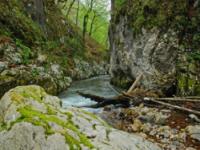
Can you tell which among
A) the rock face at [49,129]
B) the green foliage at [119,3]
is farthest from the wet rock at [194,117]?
the green foliage at [119,3]

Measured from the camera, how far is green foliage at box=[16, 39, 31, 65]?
12.3 metres

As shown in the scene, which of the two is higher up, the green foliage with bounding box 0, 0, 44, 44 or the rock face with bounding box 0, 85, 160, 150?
the green foliage with bounding box 0, 0, 44, 44

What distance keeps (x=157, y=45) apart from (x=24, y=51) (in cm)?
602

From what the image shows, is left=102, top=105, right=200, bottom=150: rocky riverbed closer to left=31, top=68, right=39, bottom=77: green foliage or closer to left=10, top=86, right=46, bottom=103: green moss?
left=10, top=86, right=46, bottom=103: green moss

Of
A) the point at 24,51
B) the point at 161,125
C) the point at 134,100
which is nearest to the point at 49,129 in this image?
the point at 161,125

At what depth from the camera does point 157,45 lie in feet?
36.3

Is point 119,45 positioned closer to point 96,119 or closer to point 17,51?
point 17,51

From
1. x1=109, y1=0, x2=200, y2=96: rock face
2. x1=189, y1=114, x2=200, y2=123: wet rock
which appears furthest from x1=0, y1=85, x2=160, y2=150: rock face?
x1=109, y1=0, x2=200, y2=96: rock face

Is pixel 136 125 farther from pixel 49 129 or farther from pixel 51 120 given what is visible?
pixel 49 129

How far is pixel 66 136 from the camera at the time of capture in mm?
4461

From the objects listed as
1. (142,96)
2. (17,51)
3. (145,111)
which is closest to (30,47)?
(17,51)

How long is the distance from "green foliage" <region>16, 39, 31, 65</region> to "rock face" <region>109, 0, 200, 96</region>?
4.91 m

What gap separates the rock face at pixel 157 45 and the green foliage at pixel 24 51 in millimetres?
4912

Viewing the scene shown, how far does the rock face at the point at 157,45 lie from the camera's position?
10.2 metres
